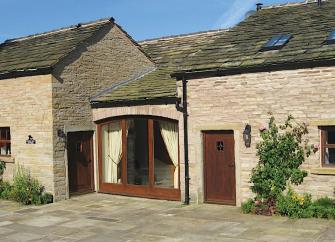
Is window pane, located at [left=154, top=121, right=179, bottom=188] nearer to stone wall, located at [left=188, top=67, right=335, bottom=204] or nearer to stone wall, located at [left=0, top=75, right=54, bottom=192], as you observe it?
stone wall, located at [left=188, top=67, right=335, bottom=204]

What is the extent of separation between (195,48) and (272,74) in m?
7.53

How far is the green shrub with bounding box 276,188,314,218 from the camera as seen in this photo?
11.4m

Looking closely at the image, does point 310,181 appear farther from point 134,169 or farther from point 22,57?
point 22,57

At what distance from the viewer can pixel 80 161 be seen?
16547 millimetres

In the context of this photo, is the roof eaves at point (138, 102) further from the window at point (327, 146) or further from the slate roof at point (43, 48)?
the window at point (327, 146)

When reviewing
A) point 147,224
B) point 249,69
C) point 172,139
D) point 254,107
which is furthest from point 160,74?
point 147,224

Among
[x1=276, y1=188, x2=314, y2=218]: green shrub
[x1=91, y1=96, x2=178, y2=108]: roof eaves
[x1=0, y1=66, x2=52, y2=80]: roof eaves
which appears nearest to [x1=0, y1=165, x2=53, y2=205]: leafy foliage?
[x1=0, y1=66, x2=52, y2=80]: roof eaves

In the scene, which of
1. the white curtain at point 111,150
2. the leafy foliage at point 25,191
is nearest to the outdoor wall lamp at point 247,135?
the white curtain at point 111,150

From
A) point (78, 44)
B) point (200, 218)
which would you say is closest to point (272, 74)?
point (200, 218)

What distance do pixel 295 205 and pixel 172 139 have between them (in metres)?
4.73

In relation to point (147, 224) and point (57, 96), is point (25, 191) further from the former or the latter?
point (147, 224)

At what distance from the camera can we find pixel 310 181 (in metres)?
11.8

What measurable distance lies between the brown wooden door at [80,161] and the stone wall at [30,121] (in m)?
0.90

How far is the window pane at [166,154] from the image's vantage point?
1486cm
